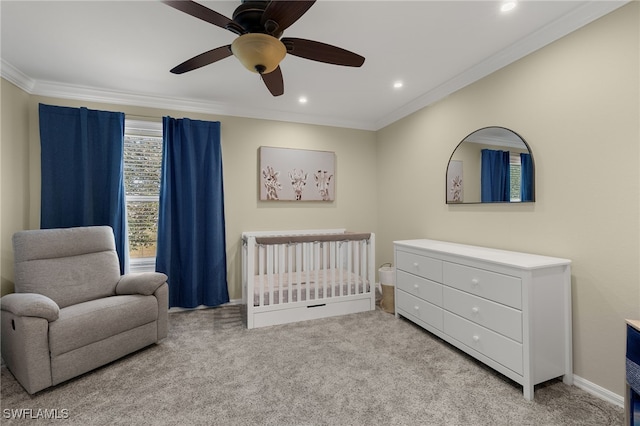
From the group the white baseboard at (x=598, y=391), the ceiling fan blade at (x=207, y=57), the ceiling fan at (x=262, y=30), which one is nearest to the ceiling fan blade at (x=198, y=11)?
the ceiling fan at (x=262, y=30)

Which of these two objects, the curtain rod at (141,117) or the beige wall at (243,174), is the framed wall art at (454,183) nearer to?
the beige wall at (243,174)

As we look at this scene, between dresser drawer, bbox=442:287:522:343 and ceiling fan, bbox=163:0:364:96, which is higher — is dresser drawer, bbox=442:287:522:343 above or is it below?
below

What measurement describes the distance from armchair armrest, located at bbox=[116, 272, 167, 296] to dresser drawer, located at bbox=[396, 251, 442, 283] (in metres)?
2.24

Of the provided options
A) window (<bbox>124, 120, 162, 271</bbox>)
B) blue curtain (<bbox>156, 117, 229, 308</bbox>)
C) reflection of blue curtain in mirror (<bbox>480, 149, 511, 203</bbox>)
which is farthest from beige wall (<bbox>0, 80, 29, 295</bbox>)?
reflection of blue curtain in mirror (<bbox>480, 149, 511, 203</bbox>)

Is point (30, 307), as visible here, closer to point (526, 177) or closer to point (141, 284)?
point (141, 284)

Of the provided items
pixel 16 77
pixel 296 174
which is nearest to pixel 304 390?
pixel 296 174

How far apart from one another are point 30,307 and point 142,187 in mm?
1769

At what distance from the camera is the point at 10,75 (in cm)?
256

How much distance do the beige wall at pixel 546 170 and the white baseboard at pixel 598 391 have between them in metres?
0.03

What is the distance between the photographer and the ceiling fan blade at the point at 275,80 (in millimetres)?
1975

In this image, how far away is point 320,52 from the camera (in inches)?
68.8

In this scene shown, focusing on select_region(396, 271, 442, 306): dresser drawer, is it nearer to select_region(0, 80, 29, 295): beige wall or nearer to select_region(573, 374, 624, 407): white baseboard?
select_region(573, 374, 624, 407): white baseboard

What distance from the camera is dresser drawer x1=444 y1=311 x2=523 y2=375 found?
6.09ft

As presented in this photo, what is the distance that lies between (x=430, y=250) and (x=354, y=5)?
1936 millimetres
